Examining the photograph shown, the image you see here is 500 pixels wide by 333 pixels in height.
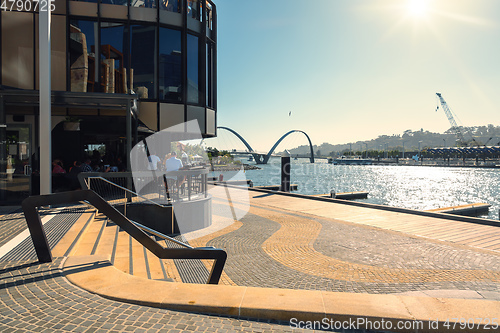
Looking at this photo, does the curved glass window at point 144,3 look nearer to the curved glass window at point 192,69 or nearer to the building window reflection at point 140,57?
the building window reflection at point 140,57

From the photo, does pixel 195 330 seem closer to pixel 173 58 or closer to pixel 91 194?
pixel 91 194

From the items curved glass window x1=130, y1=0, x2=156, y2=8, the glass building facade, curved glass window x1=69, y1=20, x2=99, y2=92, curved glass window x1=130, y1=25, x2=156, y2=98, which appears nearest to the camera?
the glass building facade

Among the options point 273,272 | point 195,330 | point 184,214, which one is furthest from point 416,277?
point 184,214

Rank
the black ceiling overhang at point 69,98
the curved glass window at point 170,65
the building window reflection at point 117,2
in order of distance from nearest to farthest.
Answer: the black ceiling overhang at point 69,98, the building window reflection at point 117,2, the curved glass window at point 170,65

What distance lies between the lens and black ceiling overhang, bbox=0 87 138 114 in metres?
10.5

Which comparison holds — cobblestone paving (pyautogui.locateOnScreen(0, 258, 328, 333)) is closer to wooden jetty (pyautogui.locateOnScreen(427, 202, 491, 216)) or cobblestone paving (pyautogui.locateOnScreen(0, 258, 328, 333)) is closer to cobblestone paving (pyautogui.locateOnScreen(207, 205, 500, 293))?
cobblestone paving (pyautogui.locateOnScreen(207, 205, 500, 293))

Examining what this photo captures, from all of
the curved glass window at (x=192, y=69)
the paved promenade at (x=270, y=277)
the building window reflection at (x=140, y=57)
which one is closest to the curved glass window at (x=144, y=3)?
the building window reflection at (x=140, y=57)

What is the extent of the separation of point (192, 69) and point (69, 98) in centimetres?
747

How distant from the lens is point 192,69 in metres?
17.2

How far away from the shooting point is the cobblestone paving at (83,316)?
10.3ft

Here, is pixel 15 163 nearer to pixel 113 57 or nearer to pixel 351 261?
pixel 113 57

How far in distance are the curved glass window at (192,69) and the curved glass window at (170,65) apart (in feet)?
1.86

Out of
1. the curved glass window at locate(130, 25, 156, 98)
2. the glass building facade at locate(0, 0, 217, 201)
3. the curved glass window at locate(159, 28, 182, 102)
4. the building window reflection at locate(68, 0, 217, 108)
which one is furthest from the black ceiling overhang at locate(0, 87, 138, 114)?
the curved glass window at locate(159, 28, 182, 102)

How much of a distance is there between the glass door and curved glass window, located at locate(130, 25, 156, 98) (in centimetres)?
536
